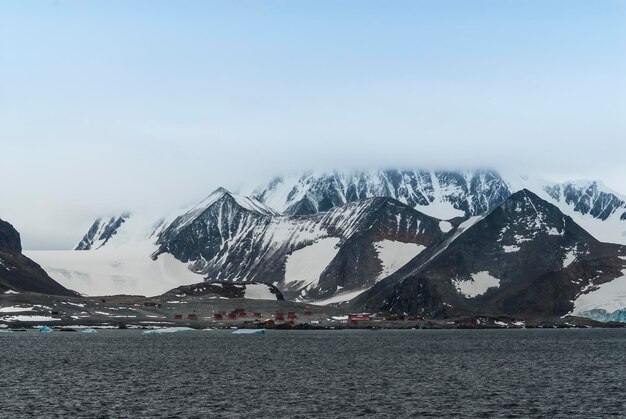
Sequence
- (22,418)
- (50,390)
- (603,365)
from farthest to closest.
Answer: (603,365) < (50,390) < (22,418)

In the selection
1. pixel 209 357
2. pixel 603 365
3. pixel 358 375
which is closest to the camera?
pixel 358 375

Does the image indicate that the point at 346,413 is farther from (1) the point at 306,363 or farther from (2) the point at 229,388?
(1) the point at 306,363

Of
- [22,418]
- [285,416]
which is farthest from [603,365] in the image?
[22,418]

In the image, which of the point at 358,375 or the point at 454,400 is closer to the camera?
the point at 454,400

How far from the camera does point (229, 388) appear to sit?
12756 cm

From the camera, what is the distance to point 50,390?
124 metres

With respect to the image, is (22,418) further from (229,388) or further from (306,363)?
(306,363)

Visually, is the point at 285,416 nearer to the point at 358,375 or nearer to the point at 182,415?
the point at 182,415

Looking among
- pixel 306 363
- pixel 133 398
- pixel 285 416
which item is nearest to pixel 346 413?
pixel 285 416

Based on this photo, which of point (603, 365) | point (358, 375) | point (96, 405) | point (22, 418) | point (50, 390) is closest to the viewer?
point (22, 418)

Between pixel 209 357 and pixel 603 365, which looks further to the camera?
pixel 209 357

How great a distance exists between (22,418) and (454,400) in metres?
46.5

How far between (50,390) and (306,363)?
2413 inches

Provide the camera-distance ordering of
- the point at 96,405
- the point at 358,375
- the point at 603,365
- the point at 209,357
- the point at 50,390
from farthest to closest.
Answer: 1. the point at 209,357
2. the point at 603,365
3. the point at 358,375
4. the point at 50,390
5. the point at 96,405
